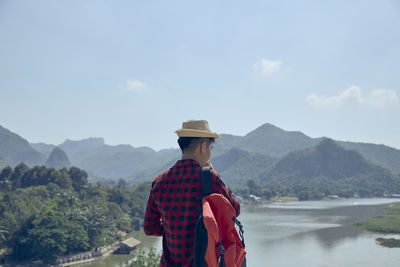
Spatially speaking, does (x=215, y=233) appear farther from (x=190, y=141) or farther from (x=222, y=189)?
(x=190, y=141)

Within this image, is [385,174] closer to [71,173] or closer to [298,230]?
[298,230]

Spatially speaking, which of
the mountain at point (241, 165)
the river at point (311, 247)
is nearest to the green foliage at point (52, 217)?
the river at point (311, 247)

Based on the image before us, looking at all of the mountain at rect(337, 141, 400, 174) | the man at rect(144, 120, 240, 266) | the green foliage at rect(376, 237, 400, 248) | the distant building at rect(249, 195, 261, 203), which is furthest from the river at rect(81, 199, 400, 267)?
the mountain at rect(337, 141, 400, 174)

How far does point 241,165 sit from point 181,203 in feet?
445

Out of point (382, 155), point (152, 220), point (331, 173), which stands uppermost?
point (382, 155)

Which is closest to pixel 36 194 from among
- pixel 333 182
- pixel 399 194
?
pixel 399 194

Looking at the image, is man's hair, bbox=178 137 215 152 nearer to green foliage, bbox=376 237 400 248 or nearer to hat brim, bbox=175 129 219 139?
hat brim, bbox=175 129 219 139

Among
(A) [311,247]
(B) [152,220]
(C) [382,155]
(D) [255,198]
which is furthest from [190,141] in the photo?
(C) [382,155]

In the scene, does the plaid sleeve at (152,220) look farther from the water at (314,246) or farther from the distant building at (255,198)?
the distant building at (255,198)

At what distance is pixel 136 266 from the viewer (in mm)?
13500

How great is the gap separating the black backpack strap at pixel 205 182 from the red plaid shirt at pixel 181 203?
25 mm

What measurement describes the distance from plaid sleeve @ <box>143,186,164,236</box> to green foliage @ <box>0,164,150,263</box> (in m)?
21.3

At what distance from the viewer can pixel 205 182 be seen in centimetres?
194

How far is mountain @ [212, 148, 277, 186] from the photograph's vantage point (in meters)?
126
